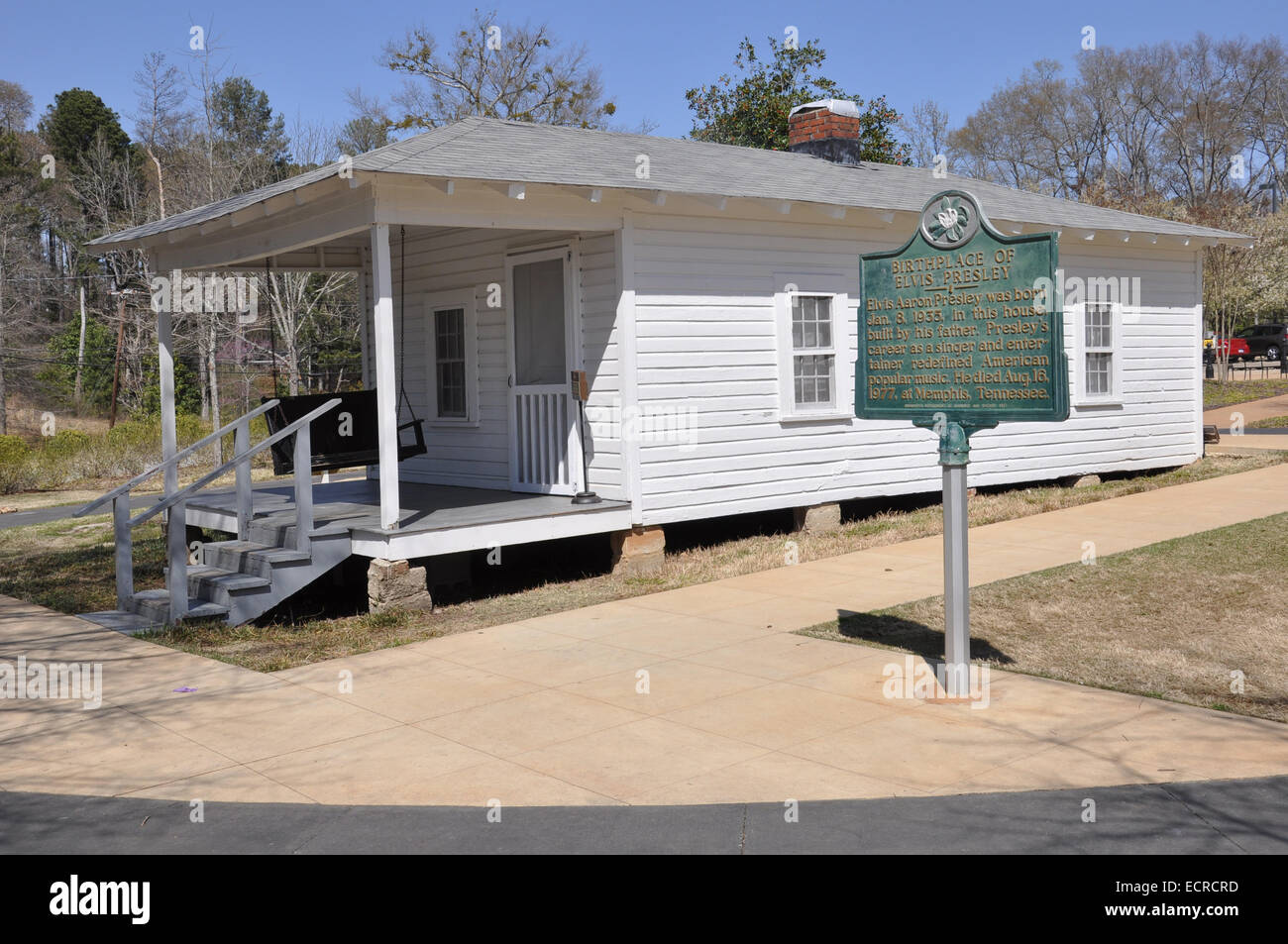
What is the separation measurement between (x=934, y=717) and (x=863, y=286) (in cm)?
270

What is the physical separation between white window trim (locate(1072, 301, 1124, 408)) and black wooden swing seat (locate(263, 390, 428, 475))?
29.2 ft

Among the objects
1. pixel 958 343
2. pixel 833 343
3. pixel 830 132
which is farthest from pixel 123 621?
pixel 830 132

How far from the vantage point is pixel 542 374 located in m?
12.0

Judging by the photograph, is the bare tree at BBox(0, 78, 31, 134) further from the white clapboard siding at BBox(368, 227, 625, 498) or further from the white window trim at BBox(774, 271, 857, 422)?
the white window trim at BBox(774, 271, 857, 422)

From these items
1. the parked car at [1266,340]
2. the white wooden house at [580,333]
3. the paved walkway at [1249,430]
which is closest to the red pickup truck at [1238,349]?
the parked car at [1266,340]

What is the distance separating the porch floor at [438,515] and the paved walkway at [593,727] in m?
1.09

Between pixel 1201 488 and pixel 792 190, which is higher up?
pixel 792 190

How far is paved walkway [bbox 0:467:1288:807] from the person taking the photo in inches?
214

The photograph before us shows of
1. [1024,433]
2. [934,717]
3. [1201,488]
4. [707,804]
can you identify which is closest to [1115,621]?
[934,717]

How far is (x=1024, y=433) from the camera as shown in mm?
14555

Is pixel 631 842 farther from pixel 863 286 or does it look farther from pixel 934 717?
pixel 863 286

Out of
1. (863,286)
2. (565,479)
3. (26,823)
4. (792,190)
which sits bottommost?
(26,823)

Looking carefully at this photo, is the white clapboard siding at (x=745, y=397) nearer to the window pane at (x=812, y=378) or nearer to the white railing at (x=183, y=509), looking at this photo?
the window pane at (x=812, y=378)
